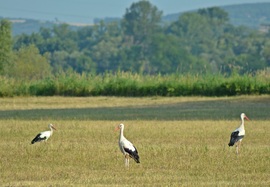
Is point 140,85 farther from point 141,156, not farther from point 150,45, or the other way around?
point 150,45

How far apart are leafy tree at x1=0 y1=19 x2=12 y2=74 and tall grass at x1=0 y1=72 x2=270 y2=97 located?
79.6ft

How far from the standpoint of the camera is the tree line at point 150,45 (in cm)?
12995

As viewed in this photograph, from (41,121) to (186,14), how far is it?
152m

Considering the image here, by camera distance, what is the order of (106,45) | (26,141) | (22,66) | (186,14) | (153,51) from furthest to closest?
(186,14) < (106,45) < (153,51) < (22,66) < (26,141)

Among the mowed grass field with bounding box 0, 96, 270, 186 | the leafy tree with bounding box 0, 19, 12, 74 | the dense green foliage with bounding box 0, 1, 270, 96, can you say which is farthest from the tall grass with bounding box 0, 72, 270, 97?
the leafy tree with bounding box 0, 19, 12, 74

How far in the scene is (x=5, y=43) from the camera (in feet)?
237

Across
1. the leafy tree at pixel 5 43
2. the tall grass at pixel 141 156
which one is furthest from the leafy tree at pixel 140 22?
the tall grass at pixel 141 156

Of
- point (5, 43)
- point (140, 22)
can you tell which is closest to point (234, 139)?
point (5, 43)

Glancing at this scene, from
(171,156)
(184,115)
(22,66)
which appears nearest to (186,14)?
(22,66)

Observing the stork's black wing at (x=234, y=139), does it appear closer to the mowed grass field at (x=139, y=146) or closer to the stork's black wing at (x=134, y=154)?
the mowed grass field at (x=139, y=146)

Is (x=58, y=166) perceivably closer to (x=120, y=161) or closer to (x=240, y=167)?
(x=120, y=161)

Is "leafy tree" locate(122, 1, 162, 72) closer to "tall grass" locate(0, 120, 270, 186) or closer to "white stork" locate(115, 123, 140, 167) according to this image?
"tall grass" locate(0, 120, 270, 186)

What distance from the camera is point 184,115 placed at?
3136cm

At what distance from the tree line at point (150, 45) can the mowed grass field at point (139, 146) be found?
5606 cm
